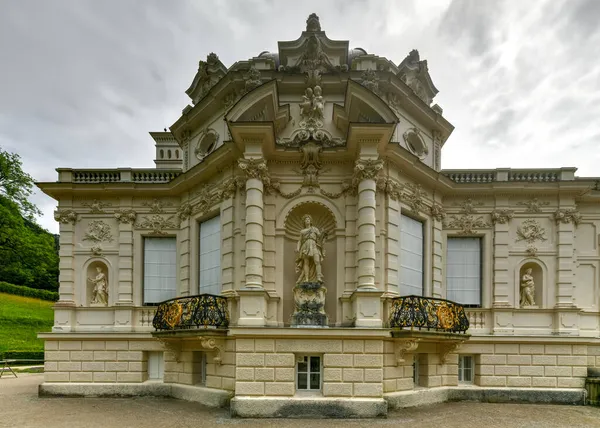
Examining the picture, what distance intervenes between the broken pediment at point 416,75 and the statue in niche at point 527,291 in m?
8.58

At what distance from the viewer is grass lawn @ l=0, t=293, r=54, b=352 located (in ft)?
95.1

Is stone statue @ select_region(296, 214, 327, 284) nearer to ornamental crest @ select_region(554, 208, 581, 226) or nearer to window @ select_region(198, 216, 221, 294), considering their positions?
window @ select_region(198, 216, 221, 294)

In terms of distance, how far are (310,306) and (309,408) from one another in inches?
115

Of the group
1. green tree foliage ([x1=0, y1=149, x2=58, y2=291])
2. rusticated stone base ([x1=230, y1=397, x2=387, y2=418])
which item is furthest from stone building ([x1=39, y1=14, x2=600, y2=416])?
green tree foliage ([x1=0, y1=149, x2=58, y2=291])

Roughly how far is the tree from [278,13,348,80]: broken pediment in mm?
24190

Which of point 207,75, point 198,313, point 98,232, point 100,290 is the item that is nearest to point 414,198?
point 198,313

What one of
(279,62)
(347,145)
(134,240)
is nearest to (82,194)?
(134,240)

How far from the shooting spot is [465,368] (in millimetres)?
15047

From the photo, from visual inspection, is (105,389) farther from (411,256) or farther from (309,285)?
(411,256)

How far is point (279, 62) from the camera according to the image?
15.5 meters

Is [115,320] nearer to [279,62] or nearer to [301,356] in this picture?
[301,356]

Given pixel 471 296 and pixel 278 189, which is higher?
pixel 278 189

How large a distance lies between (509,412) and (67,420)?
14.0m

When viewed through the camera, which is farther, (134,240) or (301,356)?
(134,240)
